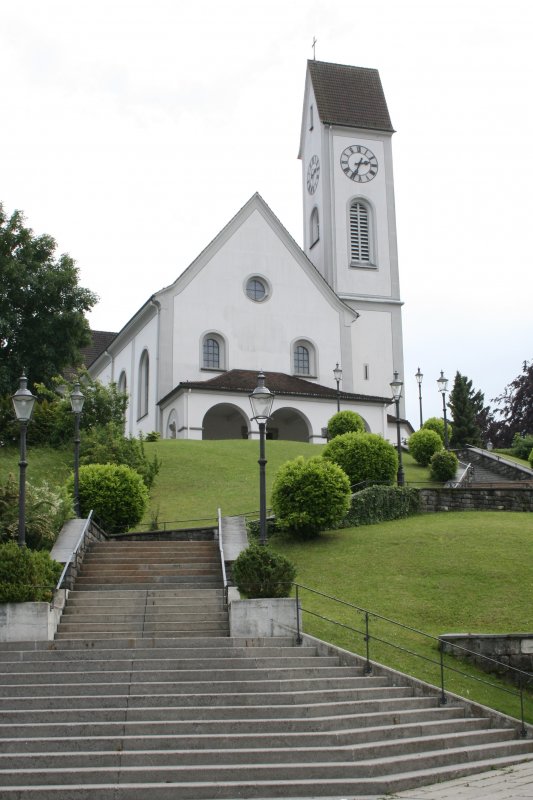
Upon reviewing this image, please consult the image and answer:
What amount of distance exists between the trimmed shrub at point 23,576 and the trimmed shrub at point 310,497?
8876 mm

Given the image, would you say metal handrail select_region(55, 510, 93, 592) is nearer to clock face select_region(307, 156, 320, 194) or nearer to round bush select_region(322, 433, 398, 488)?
round bush select_region(322, 433, 398, 488)

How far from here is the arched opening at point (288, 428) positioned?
48844 mm

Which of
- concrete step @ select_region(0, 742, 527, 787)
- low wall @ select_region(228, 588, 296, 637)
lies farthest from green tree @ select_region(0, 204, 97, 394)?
concrete step @ select_region(0, 742, 527, 787)

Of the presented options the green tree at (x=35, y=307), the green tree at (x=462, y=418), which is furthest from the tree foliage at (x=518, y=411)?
the green tree at (x=35, y=307)

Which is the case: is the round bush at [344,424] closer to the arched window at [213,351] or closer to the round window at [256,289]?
the arched window at [213,351]

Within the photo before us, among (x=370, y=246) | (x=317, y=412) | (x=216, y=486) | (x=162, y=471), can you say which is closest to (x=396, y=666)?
(x=216, y=486)

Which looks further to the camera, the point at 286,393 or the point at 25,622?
the point at 286,393

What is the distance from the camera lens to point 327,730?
13.6 meters

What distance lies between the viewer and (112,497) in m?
25.0

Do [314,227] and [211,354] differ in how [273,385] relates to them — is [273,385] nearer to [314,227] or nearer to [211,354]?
[211,354]

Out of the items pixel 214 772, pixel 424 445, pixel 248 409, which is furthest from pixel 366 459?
pixel 214 772

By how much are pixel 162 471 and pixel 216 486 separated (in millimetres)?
2834

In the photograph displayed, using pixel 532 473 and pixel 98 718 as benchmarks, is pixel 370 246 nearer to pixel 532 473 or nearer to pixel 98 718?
pixel 532 473

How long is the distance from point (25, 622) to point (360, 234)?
4490cm
